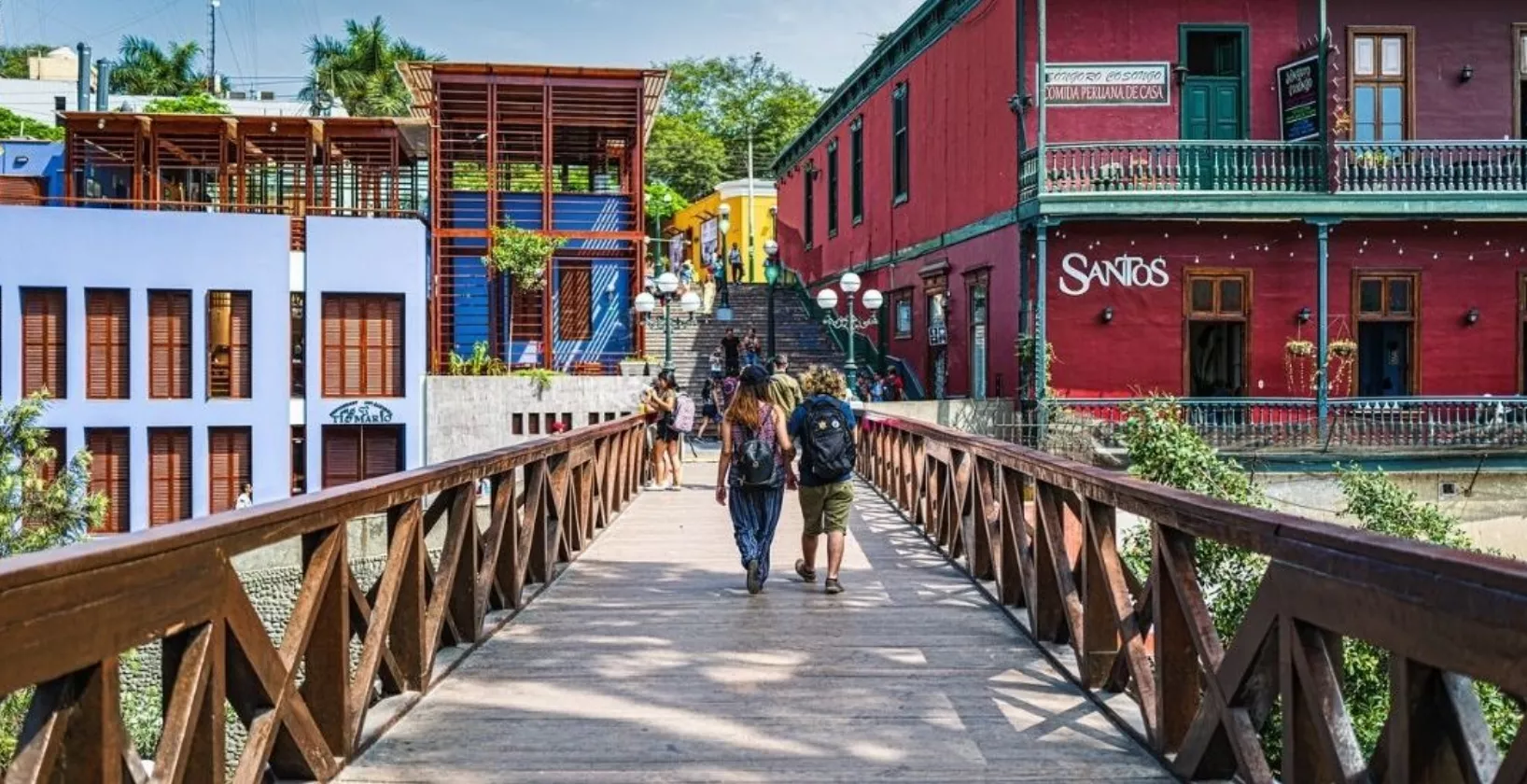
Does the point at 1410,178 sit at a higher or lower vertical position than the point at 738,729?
higher

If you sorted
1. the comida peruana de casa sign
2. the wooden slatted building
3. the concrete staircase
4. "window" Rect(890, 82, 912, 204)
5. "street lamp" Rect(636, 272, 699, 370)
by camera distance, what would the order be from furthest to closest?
1. the concrete staircase
2. "window" Rect(890, 82, 912, 204)
3. the wooden slatted building
4. the comida peruana de casa sign
5. "street lamp" Rect(636, 272, 699, 370)

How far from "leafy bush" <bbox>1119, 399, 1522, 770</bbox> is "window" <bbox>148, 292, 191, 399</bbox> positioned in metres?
19.0

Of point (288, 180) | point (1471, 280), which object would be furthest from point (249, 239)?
point (1471, 280)

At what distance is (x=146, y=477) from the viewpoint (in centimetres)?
2406

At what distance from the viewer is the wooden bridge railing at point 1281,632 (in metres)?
2.75

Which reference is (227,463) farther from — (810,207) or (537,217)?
(810,207)

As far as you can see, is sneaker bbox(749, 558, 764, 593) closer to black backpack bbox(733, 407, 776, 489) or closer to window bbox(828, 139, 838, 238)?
black backpack bbox(733, 407, 776, 489)

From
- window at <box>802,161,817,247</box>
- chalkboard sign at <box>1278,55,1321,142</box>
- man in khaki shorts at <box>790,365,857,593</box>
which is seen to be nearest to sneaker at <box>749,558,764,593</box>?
man in khaki shorts at <box>790,365,857,593</box>

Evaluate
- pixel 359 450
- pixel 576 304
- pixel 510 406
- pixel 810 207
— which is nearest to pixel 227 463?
pixel 359 450

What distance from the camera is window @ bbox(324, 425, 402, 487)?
83.3 ft

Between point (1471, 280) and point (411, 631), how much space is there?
1928cm

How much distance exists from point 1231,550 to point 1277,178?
12.0 meters

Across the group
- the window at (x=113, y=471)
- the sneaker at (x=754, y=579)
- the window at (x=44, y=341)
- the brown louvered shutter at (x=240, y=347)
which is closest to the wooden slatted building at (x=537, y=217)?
the brown louvered shutter at (x=240, y=347)

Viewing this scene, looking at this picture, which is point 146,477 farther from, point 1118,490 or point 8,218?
point 1118,490
